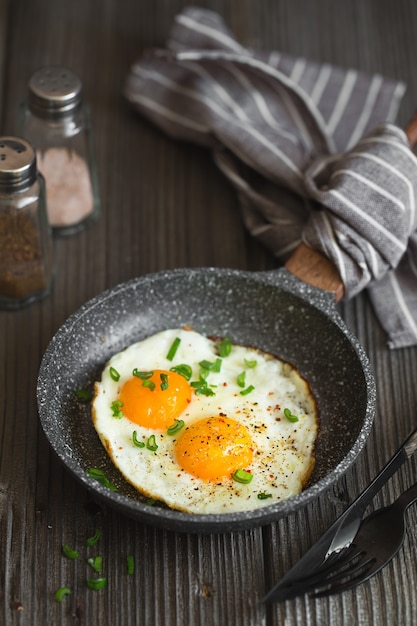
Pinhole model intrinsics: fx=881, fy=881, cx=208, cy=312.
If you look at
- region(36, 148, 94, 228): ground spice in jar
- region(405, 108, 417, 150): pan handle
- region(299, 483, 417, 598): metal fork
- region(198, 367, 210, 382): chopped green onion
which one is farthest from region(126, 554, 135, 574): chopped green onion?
region(405, 108, 417, 150): pan handle

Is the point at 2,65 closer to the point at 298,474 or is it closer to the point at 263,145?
the point at 263,145

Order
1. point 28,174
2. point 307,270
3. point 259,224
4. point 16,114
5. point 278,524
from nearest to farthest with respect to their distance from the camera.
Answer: point 278,524
point 28,174
point 307,270
point 259,224
point 16,114

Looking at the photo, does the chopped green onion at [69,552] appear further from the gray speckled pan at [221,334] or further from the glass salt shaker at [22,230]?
the glass salt shaker at [22,230]

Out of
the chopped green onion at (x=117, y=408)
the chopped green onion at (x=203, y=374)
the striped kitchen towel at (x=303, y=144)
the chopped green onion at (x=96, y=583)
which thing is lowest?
the chopped green onion at (x=96, y=583)

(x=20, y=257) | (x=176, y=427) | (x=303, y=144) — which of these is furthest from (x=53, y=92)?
(x=176, y=427)


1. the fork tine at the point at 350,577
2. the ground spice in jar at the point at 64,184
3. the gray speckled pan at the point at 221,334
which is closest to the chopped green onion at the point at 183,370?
the gray speckled pan at the point at 221,334

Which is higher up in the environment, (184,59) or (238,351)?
(184,59)

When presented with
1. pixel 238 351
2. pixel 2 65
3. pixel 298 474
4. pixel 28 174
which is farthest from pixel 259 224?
pixel 2 65
